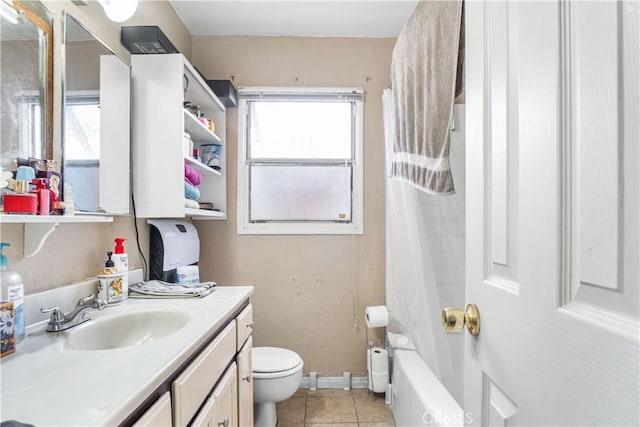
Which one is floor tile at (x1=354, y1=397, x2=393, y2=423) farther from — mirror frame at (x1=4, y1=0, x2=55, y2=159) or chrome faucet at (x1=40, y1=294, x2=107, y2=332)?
mirror frame at (x1=4, y1=0, x2=55, y2=159)

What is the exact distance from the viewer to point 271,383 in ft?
5.46

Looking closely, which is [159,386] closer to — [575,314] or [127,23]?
[575,314]

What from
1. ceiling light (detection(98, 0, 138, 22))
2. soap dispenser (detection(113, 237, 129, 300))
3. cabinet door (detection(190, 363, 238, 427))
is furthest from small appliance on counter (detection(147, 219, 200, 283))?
ceiling light (detection(98, 0, 138, 22))

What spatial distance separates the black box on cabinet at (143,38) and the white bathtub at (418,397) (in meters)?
1.96

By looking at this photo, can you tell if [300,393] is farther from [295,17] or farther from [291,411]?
[295,17]

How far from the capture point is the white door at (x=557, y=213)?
0.36 metres

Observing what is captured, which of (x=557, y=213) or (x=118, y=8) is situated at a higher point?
(x=118, y=8)

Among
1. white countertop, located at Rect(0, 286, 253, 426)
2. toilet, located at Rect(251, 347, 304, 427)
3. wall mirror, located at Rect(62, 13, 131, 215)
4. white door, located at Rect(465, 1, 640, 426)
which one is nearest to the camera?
white door, located at Rect(465, 1, 640, 426)

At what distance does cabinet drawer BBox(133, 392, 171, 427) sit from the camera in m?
0.65

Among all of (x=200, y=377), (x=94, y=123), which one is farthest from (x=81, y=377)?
(x=94, y=123)

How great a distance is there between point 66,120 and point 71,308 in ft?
2.20

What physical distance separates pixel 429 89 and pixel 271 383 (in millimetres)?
1628

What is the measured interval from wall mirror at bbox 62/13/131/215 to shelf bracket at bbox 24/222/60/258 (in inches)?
7.6

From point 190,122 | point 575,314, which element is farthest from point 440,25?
point 190,122
